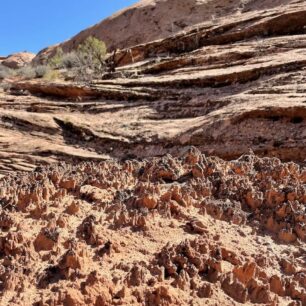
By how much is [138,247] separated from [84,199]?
58.8 inches

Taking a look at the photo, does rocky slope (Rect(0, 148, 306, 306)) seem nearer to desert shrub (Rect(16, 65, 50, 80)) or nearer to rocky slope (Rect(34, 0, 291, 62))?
desert shrub (Rect(16, 65, 50, 80))

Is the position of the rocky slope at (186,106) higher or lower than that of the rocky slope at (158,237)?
higher

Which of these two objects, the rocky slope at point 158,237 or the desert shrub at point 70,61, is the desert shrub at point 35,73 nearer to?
the desert shrub at point 70,61

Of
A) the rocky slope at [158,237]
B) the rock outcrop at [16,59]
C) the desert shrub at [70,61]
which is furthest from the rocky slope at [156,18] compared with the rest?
the rocky slope at [158,237]

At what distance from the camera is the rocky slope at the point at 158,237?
4.14 meters

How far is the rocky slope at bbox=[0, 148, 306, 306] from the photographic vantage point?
4.14 meters

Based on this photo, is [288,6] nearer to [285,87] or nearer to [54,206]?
[285,87]

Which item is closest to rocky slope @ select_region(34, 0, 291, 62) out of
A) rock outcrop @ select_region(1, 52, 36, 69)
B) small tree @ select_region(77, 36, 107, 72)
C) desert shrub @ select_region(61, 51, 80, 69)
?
small tree @ select_region(77, 36, 107, 72)

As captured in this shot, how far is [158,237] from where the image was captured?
16.7 feet

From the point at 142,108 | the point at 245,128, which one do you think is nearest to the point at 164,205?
the point at 245,128

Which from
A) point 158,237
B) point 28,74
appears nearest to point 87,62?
point 28,74

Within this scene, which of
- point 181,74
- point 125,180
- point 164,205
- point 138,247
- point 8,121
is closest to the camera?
point 138,247

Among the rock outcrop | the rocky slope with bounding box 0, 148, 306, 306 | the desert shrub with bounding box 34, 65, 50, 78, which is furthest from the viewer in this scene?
the rock outcrop

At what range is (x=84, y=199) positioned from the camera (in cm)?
610
